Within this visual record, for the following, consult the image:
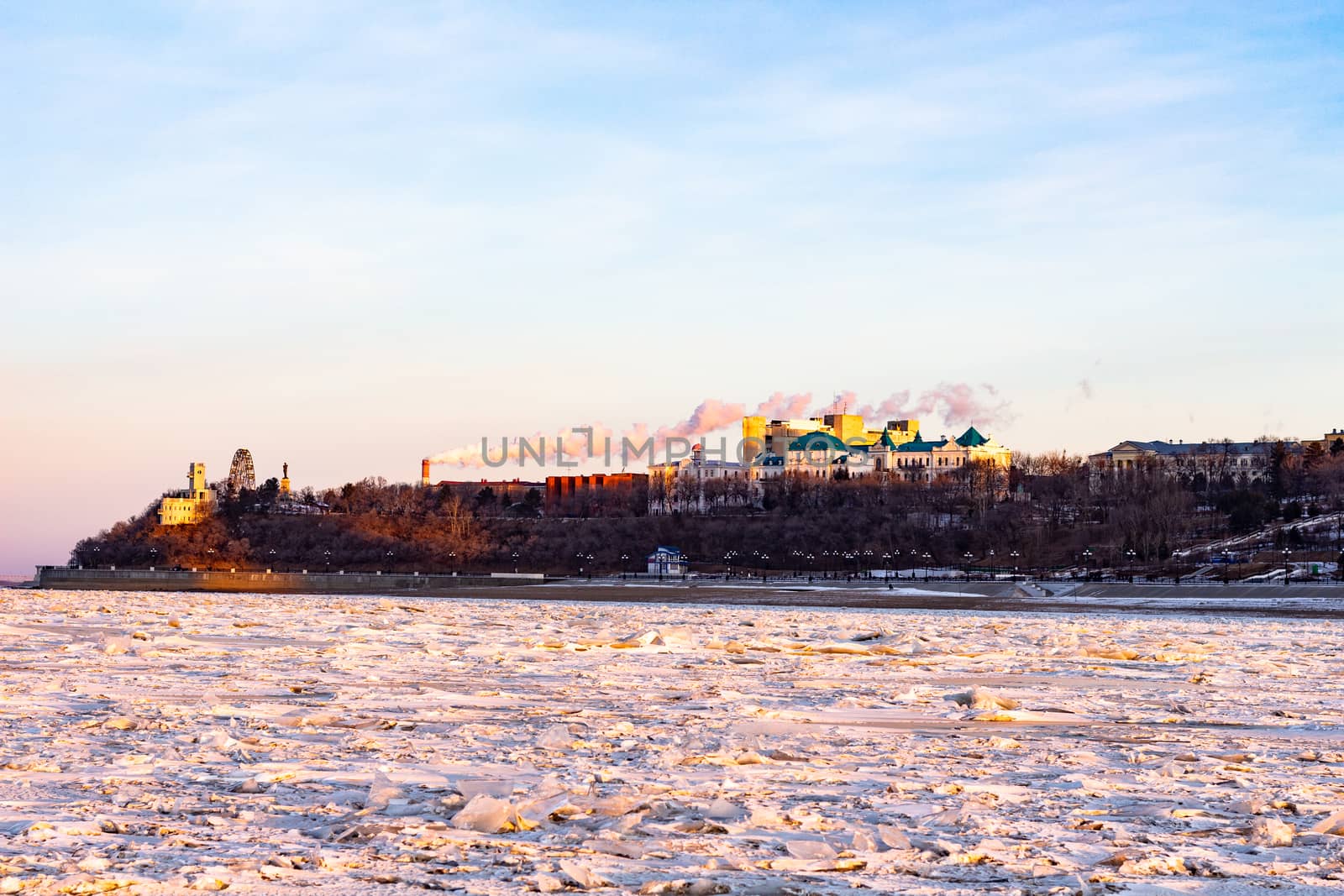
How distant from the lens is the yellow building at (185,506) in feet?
462

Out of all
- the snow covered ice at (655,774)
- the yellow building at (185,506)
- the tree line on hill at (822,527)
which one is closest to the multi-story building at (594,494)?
the tree line on hill at (822,527)

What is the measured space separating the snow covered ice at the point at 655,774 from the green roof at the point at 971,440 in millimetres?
142925

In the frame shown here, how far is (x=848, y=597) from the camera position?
204 ft

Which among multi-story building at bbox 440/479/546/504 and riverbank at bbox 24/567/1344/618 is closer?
riverbank at bbox 24/567/1344/618

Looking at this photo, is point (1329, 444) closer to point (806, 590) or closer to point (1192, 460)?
point (1192, 460)

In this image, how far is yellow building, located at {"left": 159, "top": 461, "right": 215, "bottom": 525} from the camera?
462 ft

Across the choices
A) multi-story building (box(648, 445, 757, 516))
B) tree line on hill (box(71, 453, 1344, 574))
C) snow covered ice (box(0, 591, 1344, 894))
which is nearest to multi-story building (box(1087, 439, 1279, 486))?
tree line on hill (box(71, 453, 1344, 574))

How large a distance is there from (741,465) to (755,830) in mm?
165904

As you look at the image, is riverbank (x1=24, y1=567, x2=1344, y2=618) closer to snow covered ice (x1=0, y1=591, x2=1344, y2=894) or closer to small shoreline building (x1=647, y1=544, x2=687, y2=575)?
small shoreline building (x1=647, y1=544, x2=687, y2=575)

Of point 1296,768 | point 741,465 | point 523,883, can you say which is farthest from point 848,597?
point 741,465

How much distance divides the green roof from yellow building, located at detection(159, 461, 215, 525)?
86714 mm

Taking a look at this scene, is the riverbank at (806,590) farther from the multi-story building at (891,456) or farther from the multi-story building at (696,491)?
the multi-story building at (891,456)

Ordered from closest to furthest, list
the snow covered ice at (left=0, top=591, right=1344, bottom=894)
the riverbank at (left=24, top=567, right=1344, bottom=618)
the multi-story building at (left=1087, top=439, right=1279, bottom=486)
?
the snow covered ice at (left=0, top=591, right=1344, bottom=894) < the riverbank at (left=24, top=567, right=1344, bottom=618) < the multi-story building at (left=1087, top=439, right=1279, bottom=486)

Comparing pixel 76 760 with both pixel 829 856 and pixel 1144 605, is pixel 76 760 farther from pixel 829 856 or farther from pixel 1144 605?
pixel 1144 605
